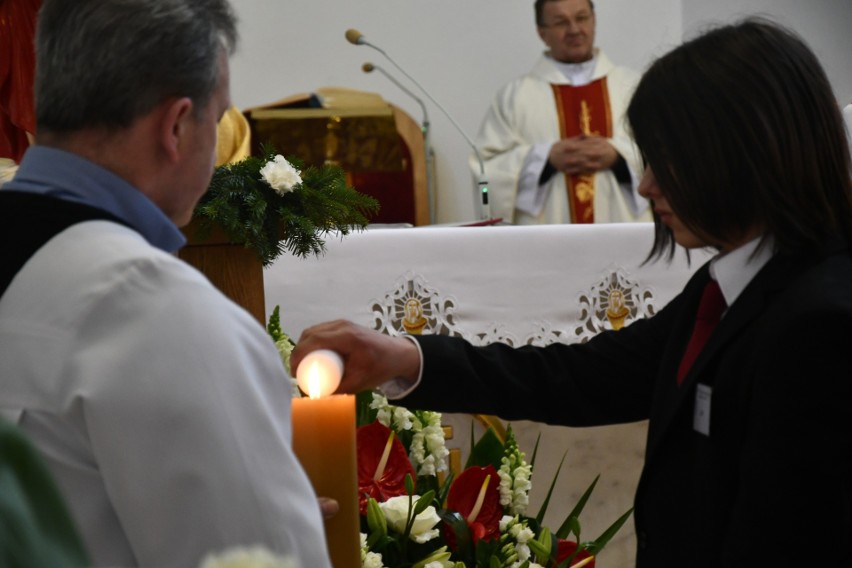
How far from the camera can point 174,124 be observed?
3.95 feet

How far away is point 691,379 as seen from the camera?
1.67 m

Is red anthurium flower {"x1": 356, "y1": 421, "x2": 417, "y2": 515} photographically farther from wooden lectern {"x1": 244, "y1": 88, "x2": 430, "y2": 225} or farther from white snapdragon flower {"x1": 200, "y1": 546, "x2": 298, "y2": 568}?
wooden lectern {"x1": 244, "y1": 88, "x2": 430, "y2": 225}

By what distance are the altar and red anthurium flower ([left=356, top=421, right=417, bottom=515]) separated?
4.26ft

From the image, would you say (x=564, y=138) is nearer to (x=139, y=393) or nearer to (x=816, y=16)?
(x=816, y=16)

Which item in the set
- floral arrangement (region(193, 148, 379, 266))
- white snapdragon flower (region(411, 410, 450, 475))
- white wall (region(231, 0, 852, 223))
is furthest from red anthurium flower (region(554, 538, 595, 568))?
white wall (region(231, 0, 852, 223))

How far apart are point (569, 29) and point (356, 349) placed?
18.4 feet

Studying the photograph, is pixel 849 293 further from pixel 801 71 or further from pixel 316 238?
pixel 316 238

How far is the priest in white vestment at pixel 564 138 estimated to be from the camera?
6.53 m

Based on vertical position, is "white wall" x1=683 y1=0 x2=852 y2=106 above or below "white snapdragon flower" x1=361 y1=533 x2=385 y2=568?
above

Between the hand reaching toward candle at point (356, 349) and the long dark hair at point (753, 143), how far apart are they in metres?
0.50

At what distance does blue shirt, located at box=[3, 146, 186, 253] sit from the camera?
117 cm

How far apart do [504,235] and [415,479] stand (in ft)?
4.63

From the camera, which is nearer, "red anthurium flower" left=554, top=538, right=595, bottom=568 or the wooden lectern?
"red anthurium flower" left=554, top=538, right=595, bottom=568

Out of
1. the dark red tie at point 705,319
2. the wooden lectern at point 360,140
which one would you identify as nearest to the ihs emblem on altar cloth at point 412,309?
the dark red tie at point 705,319
